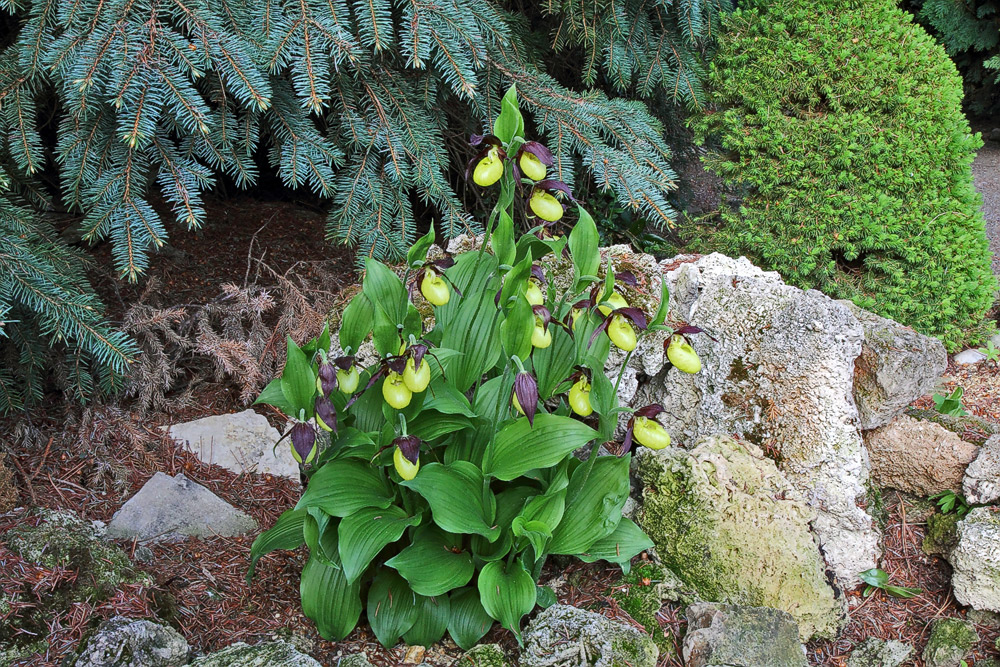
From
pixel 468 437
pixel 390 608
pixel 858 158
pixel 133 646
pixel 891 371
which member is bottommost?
pixel 133 646

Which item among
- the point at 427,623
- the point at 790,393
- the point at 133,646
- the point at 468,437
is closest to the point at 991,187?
the point at 790,393

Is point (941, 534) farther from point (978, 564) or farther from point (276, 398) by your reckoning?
point (276, 398)

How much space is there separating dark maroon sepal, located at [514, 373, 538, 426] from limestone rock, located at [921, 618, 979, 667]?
5.37ft

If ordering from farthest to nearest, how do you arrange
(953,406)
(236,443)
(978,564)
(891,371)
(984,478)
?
(953,406) < (236,443) < (891,371) < (984,478) < (978,564)

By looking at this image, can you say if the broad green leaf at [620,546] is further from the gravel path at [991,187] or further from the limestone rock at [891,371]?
the gravel path at [991,187]

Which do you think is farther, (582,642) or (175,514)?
(175,514)

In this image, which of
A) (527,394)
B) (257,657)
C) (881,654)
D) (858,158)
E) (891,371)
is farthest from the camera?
(858,158)

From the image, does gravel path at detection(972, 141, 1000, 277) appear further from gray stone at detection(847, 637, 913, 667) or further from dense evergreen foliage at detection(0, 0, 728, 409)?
gray stone at detection(847, 637, 913, 667)

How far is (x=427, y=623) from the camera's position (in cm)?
199

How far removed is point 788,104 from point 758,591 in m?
2.48

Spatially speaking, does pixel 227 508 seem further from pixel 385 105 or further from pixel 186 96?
pixel 385 105

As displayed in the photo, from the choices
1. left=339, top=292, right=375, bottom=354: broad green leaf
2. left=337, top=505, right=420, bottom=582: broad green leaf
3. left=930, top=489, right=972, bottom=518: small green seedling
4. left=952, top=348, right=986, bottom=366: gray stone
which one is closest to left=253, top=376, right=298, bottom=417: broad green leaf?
left=339, top=292, right=375, bottom=354: broad green leaf

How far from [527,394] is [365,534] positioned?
613 mm

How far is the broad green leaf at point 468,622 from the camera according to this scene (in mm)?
1981
